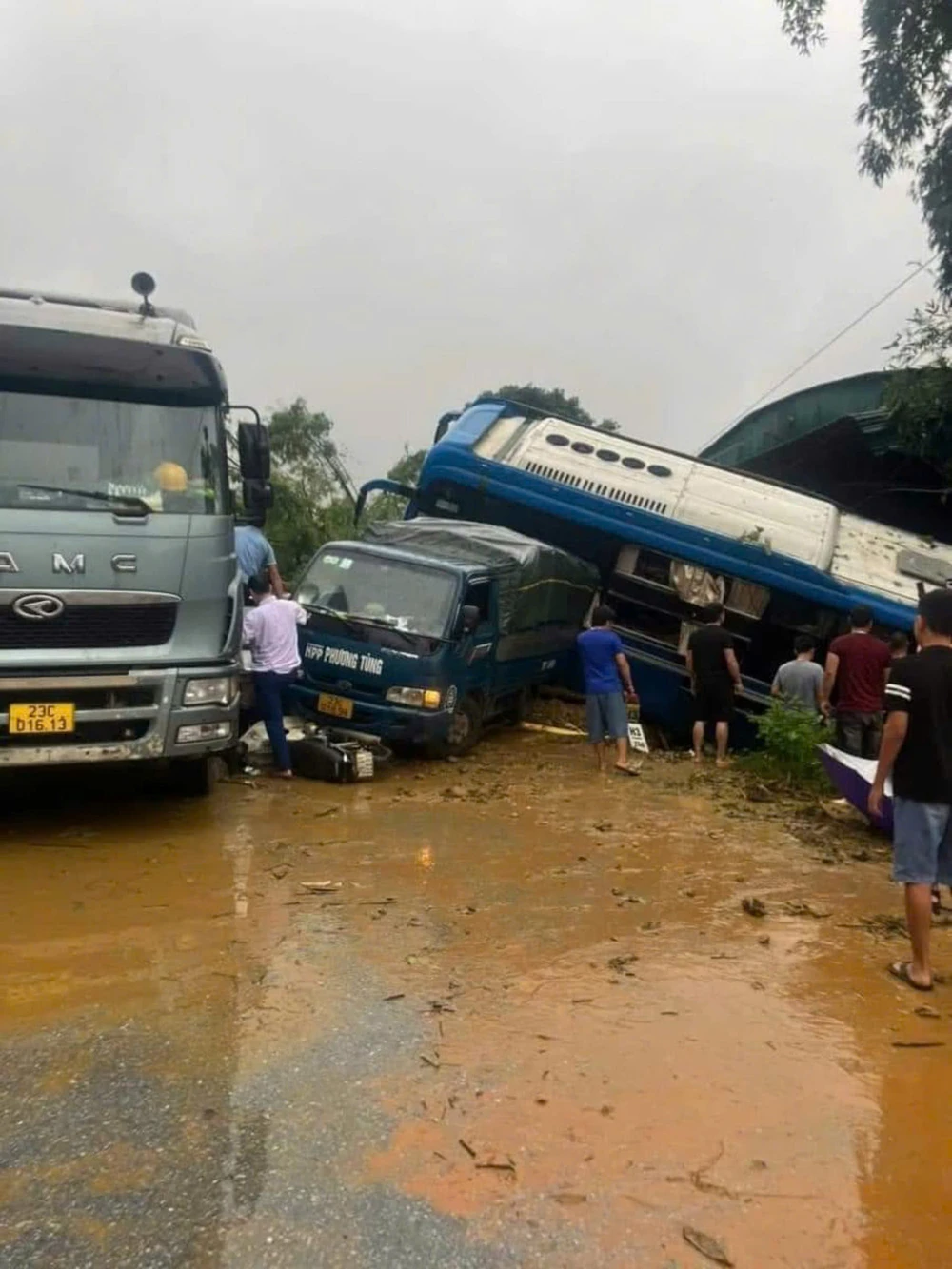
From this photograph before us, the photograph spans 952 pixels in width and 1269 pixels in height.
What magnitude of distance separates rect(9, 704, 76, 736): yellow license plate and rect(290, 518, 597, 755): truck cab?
3.58 metres

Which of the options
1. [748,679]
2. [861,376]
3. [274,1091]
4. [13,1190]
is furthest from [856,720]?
[861,376]

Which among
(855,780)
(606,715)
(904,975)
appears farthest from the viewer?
(606,715)

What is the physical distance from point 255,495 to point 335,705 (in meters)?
2.81

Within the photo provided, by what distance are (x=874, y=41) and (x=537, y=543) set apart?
275 inches

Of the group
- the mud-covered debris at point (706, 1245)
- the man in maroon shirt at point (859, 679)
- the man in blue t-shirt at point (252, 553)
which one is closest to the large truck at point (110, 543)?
the man in blue t-shirt at point (252, 553)

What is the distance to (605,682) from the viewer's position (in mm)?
10070

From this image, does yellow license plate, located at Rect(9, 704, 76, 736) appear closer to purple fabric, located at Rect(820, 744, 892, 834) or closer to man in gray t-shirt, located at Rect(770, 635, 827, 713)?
purple fabric, located at Rect(820, 744, 892, 834)

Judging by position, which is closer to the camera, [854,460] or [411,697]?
[411,697]

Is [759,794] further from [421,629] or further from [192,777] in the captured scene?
[192,777]

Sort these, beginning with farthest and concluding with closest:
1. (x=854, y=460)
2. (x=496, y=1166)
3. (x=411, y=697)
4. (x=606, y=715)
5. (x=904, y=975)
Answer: (x=854, y=460) → (x=606, y=715) → (x=411, y=697) → (x=904, y=975) → (x=496, y=1166)

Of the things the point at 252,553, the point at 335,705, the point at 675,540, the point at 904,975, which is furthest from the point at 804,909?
A: the point at 675,540

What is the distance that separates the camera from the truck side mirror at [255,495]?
7.25 meters

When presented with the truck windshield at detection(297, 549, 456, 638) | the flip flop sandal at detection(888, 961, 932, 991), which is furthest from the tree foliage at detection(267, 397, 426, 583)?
the flip flop sandal at detection(888, 961, 932, 991)

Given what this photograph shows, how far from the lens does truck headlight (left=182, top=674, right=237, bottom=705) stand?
21.4ft
